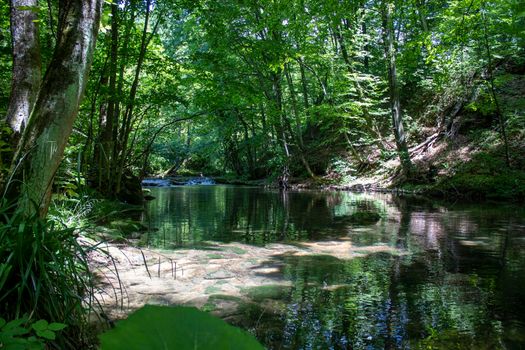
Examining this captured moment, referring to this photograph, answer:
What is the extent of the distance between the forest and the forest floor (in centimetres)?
3

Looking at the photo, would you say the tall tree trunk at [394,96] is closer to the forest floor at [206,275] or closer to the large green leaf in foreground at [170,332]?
the forest floor at [206,275]

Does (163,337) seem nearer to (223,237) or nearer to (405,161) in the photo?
(223,237)

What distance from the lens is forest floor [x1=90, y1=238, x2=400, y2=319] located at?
3775mm

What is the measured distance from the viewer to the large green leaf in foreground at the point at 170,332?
415mm

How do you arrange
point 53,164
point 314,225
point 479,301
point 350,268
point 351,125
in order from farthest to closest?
point 351,125
point 314,225
point 350,268
point 479,301
point 53,164

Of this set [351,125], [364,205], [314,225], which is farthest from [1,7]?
[351,125]

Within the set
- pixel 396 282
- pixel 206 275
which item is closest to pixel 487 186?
pixel 396 282

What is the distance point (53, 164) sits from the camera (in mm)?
2867

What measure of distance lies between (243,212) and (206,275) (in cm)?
631

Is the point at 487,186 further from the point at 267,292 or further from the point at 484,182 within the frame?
the point at 267,292

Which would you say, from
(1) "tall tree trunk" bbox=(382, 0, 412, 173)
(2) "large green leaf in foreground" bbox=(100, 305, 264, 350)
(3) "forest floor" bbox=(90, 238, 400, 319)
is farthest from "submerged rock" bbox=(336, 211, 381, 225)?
(2) "large green leaf in foreground" bbox=(100, 305, 264, 350)

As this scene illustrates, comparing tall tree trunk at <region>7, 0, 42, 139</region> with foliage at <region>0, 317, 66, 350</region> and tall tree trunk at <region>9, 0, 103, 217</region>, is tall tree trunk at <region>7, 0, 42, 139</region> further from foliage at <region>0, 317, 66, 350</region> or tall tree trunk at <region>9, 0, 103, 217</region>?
foliage at <region>0, 317, 66, 350</region>

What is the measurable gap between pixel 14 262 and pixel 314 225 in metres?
6.72

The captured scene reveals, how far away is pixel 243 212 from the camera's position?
36.3ft
